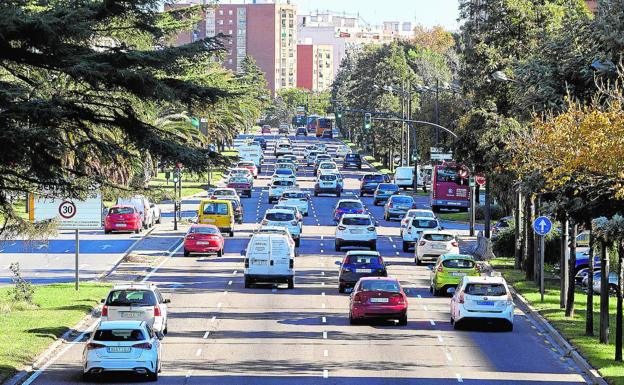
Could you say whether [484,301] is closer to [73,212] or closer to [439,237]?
[73,212]

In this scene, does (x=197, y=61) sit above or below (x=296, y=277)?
above

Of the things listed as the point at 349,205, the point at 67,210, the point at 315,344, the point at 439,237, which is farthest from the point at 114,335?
the point at 349,205

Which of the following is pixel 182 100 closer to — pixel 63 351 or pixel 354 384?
pixel 354 384

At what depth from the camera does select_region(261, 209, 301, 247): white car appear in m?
64.1

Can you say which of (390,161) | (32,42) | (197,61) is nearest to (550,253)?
(197,61)

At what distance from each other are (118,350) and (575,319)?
17.1m

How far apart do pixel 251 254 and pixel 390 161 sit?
88.5 metres

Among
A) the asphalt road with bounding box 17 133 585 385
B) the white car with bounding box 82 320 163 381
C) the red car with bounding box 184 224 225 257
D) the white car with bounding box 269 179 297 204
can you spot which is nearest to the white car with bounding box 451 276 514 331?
the asphalt road with bounding box 17 133 585 385

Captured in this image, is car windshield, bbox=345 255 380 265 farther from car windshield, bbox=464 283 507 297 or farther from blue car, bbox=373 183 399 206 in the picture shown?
blue car, bbox=373 183 399 206

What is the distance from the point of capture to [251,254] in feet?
158

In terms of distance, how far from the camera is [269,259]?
1895 inches

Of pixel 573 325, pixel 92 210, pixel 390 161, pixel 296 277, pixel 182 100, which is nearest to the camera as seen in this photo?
pixel 182 100

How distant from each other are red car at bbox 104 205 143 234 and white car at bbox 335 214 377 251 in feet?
44.2

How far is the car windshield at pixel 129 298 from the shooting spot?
35219 millimetres
